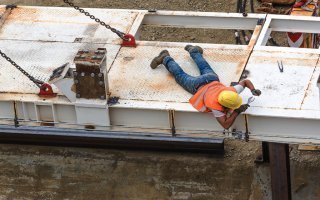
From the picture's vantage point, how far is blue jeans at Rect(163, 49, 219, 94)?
10359 mm

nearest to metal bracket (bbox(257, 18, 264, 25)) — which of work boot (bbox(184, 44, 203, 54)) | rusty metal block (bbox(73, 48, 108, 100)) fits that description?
work boot (bbox(184, 44, 203, 54))

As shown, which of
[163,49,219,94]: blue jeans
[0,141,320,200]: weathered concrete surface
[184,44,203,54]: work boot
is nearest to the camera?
[163,49,219,94]: blue jeans

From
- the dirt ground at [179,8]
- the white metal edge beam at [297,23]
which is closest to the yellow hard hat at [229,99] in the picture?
the white metal edge beam at [297,23]

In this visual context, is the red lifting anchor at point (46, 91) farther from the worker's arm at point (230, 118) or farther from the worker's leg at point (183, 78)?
the worker's arm at point (230, 118)

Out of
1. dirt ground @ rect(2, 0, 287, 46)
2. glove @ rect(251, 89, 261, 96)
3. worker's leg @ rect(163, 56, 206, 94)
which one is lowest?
dirt ground @ rect(2, 0, 287, 46)

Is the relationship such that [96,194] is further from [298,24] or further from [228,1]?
[228,1]

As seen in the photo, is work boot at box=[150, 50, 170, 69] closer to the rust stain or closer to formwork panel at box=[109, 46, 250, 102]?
formwork panel at box=[109, 46, 250, 102]

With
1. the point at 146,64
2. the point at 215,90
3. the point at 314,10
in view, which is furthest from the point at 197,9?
the point at 215,90

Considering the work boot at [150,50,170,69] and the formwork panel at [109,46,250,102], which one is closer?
the formwork panel at [109,46,250,102]

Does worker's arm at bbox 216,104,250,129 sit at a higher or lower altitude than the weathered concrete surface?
higher

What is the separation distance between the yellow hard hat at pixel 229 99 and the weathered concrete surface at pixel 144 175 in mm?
4461

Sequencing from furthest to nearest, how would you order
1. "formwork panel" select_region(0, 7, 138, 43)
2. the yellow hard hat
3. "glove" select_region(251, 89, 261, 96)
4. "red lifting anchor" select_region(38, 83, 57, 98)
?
"formwork panel" select_region(0, 7, 138, 43)
"red lifting anchor" select_region(38, 83, 57, 98)
"glove" select_region(251, 89, 261, 96)
the yellow hard hat

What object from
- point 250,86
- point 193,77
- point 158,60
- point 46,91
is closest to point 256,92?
point 250,86

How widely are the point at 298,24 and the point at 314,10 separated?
325 cm
